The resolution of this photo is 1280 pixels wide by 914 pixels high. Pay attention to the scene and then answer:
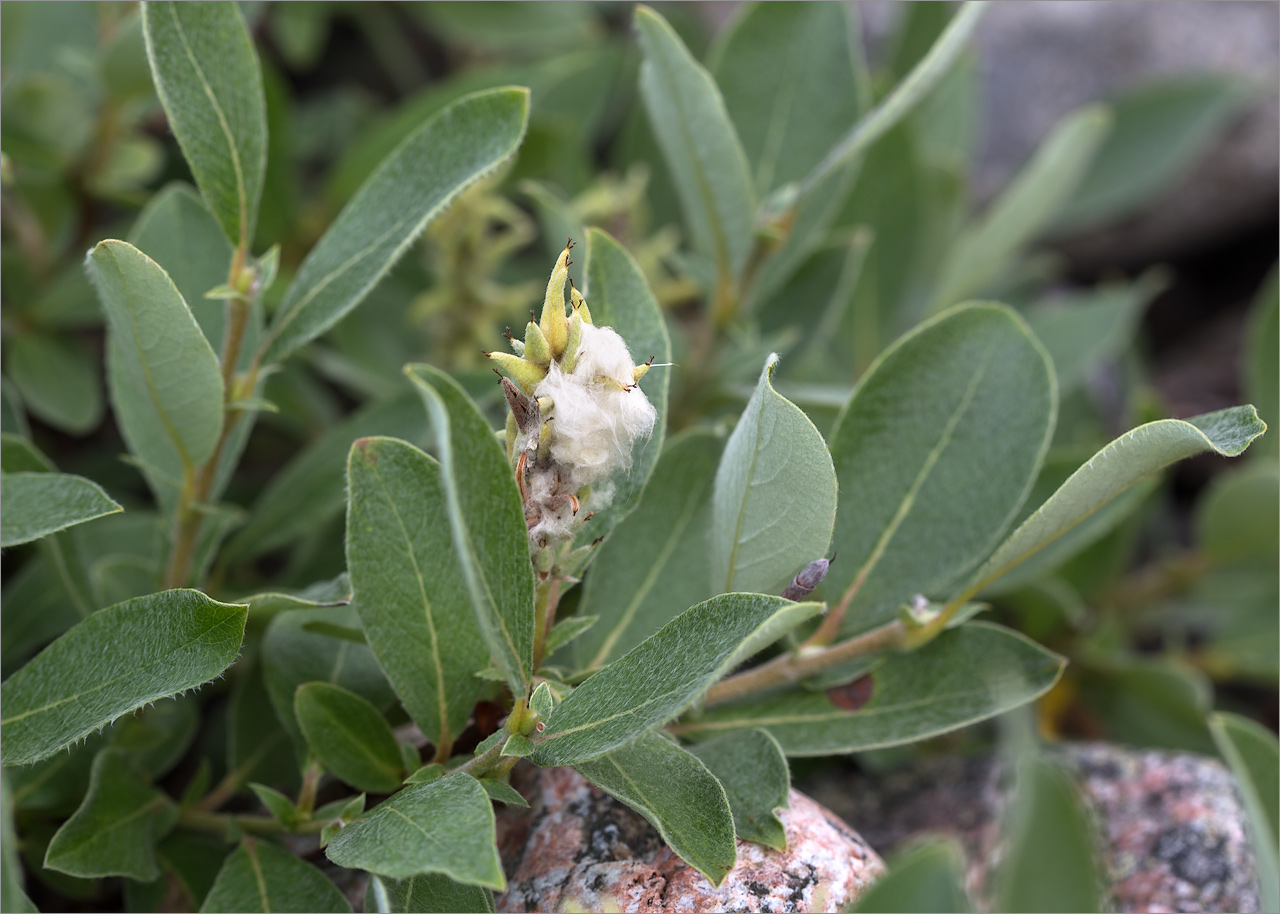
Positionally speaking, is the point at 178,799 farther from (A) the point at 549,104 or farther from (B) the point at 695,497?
(A) the point at 549,104

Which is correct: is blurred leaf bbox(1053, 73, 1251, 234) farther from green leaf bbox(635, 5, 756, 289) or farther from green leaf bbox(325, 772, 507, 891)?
green leaf bbox(325, 772, 507, 891)

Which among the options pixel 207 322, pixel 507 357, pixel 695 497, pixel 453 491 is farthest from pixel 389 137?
pixel 453 491

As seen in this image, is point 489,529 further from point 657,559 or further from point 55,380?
point 55,380

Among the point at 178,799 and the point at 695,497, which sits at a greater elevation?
the point at 695,497

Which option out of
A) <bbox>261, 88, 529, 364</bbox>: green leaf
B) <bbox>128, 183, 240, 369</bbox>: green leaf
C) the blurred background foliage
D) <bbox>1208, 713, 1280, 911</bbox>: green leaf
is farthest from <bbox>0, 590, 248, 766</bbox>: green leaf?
<bbox>1208, 713, 1280, 911</bbox>: green leaf

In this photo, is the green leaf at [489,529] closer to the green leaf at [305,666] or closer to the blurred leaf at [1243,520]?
the green leaf at [305,666]
